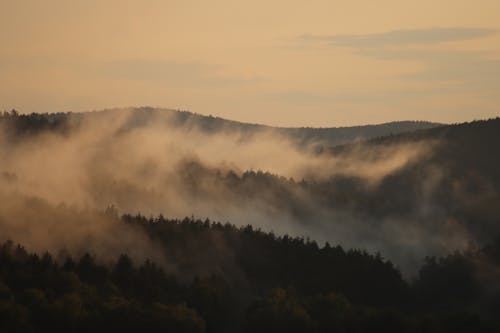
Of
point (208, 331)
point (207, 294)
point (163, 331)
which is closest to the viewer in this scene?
point (163, 331)

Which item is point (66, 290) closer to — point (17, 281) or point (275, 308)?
point (17, 281)

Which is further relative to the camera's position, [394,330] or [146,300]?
[146,300]

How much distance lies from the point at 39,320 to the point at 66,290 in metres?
22.0

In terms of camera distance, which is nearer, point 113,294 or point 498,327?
point 498,327

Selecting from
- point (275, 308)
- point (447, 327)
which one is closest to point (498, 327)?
point (447, 327)

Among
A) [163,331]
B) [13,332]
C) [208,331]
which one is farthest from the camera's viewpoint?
[208,331]

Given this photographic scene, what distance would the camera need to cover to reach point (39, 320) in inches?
6644

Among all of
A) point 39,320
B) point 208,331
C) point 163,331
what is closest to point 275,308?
point 208,331

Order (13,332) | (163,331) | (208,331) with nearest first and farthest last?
(13,332)
(163,331)
(208,331)

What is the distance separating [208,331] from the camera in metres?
186

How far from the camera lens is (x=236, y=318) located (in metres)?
198

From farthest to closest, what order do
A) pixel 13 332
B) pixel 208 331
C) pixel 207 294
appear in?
1. pixel 207 294
2. pixel 208 331
3. pixel 13 332

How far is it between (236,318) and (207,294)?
242 inches

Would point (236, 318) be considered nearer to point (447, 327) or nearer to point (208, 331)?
point (208, 331)
